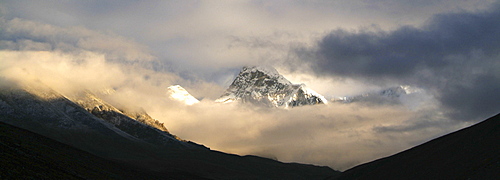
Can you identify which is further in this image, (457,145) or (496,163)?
(457,145)

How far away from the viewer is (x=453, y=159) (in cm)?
13050

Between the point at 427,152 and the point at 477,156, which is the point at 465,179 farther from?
the point at 427,152

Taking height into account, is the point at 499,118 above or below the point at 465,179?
above

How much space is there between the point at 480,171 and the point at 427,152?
4456cm

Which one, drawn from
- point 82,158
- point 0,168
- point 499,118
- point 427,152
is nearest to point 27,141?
point 82,158

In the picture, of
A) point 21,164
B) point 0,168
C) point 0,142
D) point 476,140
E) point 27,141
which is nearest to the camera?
point 0,168

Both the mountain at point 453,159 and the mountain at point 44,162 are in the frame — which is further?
the mountain at point 453,159

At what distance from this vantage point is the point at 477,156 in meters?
121

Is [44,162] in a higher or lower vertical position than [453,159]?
lower

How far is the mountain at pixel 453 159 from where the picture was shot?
11231 cm

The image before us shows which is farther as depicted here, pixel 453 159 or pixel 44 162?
pixel 453 159

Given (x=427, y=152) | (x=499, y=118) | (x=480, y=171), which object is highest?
(x=499, y=118)

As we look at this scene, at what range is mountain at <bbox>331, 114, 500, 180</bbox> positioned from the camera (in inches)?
4422

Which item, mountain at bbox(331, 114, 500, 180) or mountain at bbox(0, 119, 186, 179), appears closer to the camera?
mountain at bbox(0, 119, 186, 179)
